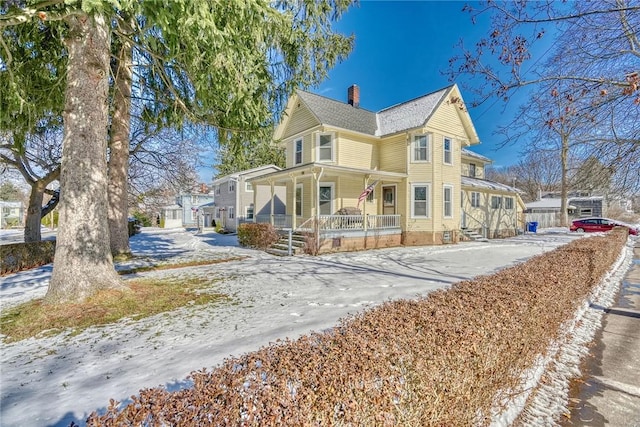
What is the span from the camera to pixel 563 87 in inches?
206

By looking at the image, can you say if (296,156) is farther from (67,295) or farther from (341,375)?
(341,375)

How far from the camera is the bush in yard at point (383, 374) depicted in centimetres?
143

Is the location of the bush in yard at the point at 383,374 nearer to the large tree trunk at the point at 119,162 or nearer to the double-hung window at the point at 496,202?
the large tree trunk at the point at 119,162

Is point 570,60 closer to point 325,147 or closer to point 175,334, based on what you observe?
point 175,334

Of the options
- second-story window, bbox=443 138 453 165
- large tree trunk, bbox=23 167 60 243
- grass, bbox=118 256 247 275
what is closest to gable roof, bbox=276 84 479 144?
second-story window, bbox=443 138 453 165

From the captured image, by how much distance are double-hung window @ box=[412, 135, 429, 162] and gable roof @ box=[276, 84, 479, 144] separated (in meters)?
0.81

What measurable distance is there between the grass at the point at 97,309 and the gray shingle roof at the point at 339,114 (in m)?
11.7

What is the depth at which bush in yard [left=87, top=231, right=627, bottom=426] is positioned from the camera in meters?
1.43

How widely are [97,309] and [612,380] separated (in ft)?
25.2

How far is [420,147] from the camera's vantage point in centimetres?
1636

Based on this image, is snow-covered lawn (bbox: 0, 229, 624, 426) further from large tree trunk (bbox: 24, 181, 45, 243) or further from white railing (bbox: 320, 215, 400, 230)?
white railing (bbox: 320, 215, 400, 230)

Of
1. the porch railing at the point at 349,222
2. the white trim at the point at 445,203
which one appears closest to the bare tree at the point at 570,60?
the porch railing at the point at 349,222

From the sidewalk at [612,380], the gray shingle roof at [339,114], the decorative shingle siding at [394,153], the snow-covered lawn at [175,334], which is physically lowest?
the sidewalk at [612,380]

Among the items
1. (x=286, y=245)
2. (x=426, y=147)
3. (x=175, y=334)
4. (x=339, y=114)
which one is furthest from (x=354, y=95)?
(x=175, y=334)
